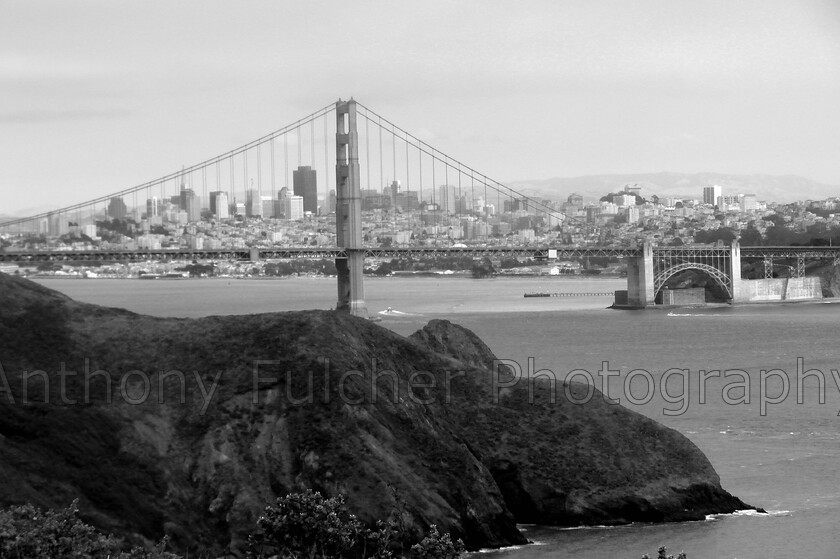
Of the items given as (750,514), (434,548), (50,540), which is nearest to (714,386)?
(750,514)

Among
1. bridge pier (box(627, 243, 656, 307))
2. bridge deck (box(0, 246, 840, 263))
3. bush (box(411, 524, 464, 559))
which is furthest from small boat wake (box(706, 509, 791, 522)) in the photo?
bridge pier (box(627, 243, 656, 307))

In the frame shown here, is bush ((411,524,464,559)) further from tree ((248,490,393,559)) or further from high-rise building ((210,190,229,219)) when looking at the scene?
high-rise building ((210,190,229,219))

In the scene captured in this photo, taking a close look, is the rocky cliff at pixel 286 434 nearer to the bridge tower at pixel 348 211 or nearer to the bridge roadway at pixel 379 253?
the bridge roadway at pixel 379 253

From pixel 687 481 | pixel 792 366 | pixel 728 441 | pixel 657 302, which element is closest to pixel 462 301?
pixel 657 302

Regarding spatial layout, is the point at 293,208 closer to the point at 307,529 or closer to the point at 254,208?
the point at 254,208

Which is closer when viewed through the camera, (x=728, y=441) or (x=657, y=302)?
(x=728, y=441)

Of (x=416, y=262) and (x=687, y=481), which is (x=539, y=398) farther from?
(x=416, y=262)
